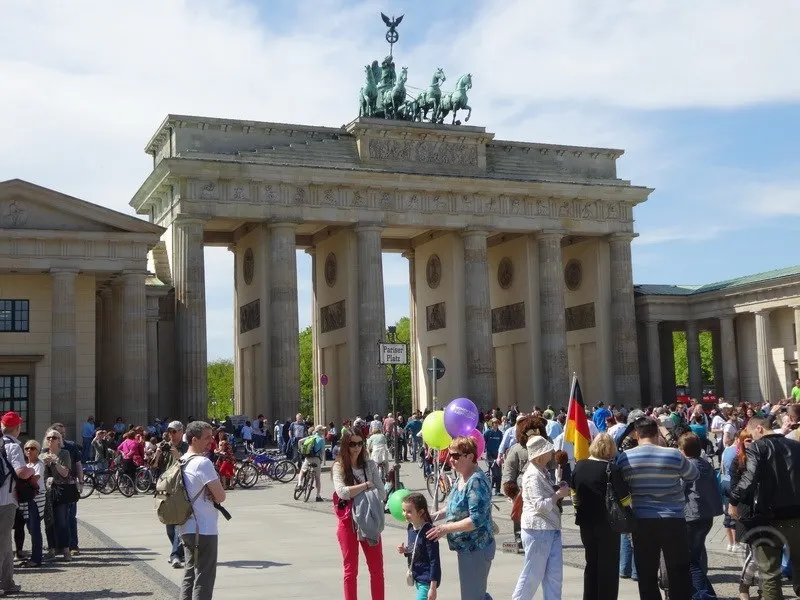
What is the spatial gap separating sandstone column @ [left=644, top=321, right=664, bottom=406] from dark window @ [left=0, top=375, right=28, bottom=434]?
35086 mm

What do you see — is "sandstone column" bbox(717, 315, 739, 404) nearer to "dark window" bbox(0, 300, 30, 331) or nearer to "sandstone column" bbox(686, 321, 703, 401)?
"sandstone column" bbox(686, 321, 703, 401)

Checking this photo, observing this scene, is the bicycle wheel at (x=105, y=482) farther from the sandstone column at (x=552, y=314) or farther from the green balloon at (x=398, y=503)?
the sandstone column at (x=552, y=314)

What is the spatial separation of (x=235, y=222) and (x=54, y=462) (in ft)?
129

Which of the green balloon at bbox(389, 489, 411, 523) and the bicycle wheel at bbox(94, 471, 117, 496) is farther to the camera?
the bicycle wheel at bbox(94, 471, 117, 496)

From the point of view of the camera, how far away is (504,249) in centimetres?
6356

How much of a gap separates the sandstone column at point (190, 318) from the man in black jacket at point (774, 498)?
41.9 m

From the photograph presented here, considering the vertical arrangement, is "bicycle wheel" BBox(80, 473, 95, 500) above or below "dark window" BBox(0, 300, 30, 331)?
below

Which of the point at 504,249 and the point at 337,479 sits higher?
the point at 504,249

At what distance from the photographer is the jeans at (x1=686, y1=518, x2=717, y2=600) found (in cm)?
1212

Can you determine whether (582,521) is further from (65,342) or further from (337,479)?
(65,342)

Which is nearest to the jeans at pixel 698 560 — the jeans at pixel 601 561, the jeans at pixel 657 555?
the jeans at pixel 601 561

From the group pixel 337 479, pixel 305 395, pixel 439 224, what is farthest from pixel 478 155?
pixel 305 395

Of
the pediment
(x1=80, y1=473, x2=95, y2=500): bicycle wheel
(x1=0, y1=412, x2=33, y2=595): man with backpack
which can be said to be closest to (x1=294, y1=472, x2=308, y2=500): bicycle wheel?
(x1=80, y1=473, x2=95, y2=500): bicycle wheel

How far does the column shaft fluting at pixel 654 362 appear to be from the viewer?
209ft
